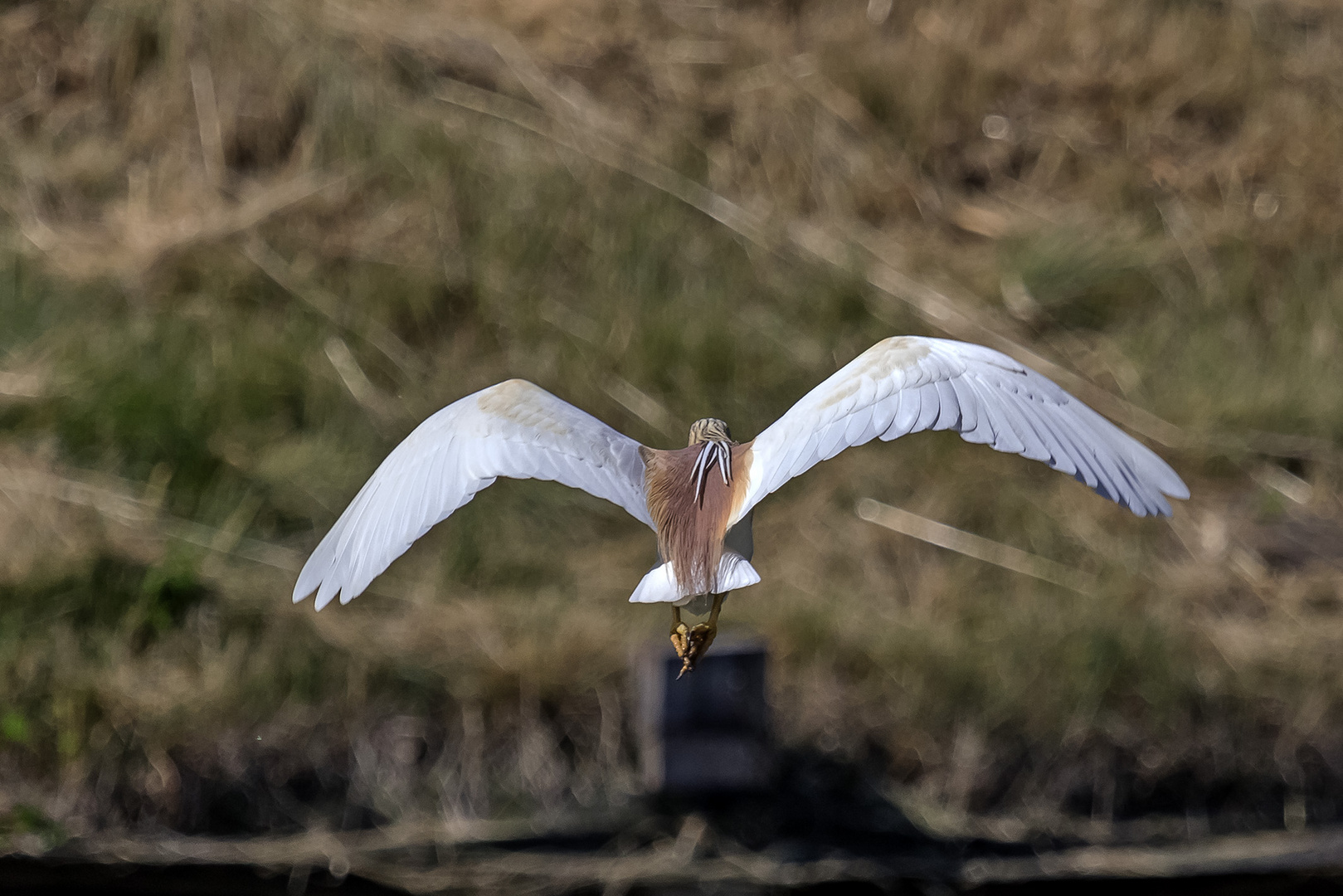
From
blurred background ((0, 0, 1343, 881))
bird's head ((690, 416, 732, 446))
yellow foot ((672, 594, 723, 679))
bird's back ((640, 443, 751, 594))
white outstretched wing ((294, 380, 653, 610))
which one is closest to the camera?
bird's back ((640, 443, 751, 594))

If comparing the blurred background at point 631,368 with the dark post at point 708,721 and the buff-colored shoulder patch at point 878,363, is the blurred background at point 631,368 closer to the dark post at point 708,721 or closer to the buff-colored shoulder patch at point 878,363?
the dark post at point 708,721

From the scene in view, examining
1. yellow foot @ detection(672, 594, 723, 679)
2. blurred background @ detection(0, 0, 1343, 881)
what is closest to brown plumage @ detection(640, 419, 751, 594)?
yellow foot @ detection(672, 594, 723, 679)

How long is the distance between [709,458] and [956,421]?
459 millimetres

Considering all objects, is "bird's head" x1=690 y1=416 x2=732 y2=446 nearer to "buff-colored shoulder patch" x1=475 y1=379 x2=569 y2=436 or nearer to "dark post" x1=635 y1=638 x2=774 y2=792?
"buff-colored shoulder patch" x1=475 y1=379 x2=569 y2=436

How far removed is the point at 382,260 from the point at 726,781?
3.31 meters

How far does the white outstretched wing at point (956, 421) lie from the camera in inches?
98.7

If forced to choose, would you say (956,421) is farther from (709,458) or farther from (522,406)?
(522,406)

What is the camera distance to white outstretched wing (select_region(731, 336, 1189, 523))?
251 cm

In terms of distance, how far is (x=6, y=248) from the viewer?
6.08 m

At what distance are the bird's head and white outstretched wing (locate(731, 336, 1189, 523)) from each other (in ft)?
0.67

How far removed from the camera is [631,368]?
19.8ft

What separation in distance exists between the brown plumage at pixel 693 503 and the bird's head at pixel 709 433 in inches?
0.7

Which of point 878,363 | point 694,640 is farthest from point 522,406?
point 878,363

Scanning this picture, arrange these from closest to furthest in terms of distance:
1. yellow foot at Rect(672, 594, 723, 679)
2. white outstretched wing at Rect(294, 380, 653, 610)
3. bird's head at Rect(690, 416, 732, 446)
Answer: white outstretched wing at Rect(294, 380, 653, 610), yellow foot at Rect(672, 594, 723, 679), bird's head at Rect(690, 416, 732, 446)
